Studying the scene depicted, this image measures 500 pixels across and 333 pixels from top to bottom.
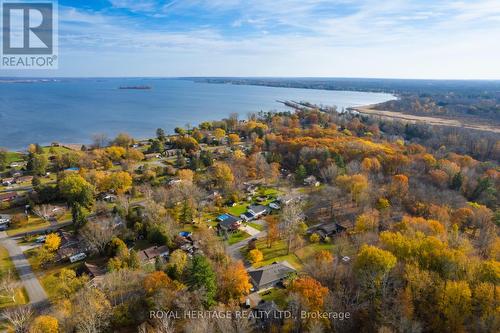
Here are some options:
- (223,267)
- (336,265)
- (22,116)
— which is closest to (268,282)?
(223,267)

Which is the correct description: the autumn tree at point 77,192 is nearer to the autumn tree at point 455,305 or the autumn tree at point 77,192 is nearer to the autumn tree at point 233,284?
the autumn tree at point 233,284

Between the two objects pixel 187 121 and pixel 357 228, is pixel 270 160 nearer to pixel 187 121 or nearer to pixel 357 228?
pixel 357 228

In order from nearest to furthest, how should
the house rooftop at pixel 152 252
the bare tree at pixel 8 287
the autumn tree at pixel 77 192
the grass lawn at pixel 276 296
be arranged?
1. the grass lawn at pixel 276 296
2. the bare tree at pixel 8 287
3. the house rooftop at pixel 152 252
4. the autumn tree at pixel 77 192

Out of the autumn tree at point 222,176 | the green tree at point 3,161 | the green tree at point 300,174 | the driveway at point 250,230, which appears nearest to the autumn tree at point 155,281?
the driveway at point 250,230

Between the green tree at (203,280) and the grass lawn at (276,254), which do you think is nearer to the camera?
the green tree at (203,280)

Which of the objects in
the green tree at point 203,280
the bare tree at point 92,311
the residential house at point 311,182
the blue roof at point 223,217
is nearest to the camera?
the bare tree at point 92,311
